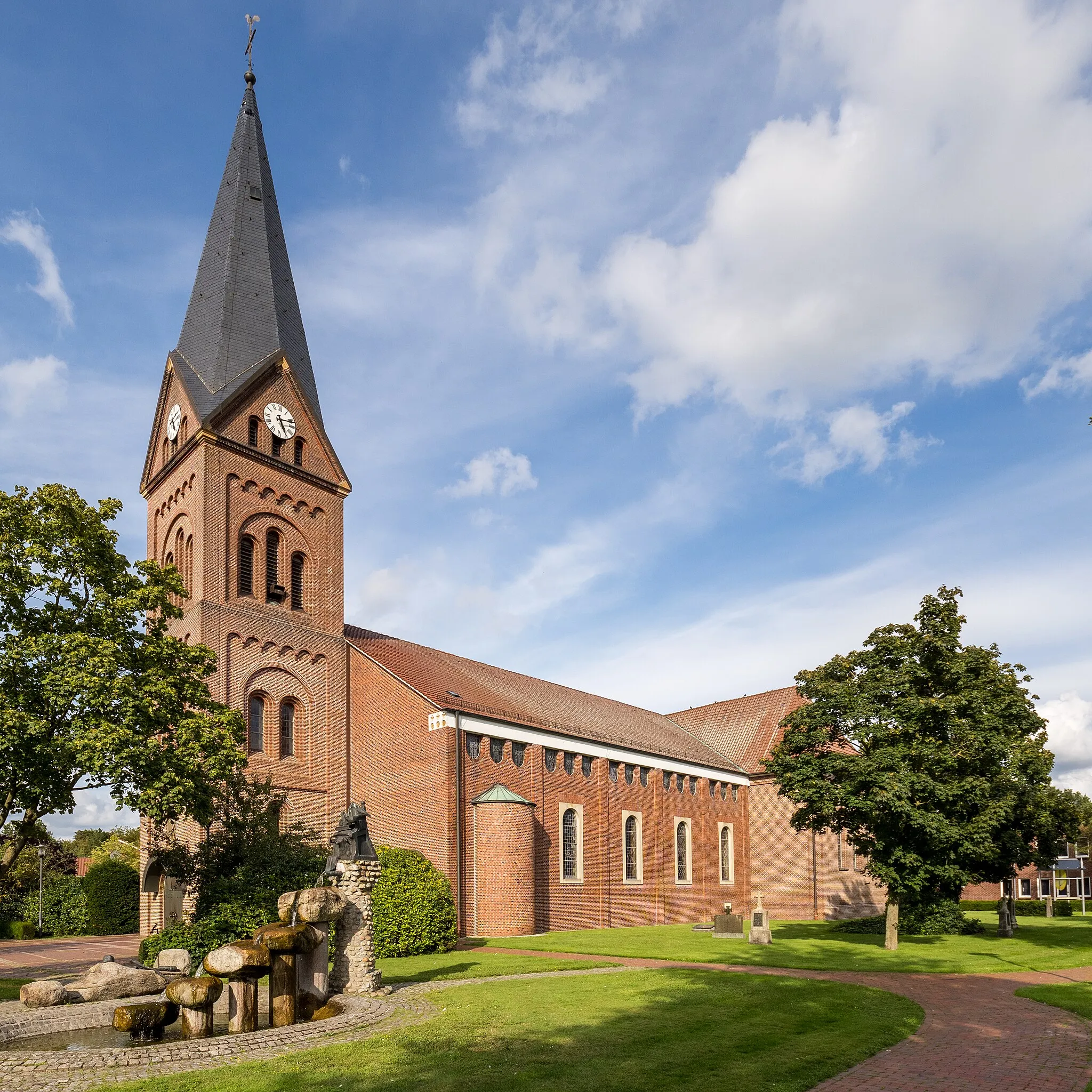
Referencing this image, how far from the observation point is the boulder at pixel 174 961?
20.6 meters

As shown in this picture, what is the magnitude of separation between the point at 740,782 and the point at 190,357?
1287 inches

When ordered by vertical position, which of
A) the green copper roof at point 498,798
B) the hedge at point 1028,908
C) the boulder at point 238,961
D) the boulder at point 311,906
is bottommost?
the hedge at point 1028,908

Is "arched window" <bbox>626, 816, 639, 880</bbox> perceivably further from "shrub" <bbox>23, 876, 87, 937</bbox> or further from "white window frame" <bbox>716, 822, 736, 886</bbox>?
"shrub" <bbox>23, 876, 87, 937</bbox>

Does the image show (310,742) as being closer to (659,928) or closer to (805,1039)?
(659,928)

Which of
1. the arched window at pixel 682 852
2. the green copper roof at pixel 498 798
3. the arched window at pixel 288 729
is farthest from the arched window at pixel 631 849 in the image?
the arched window at pixel 288 729

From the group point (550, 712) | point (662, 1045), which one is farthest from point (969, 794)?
point (550, 712)

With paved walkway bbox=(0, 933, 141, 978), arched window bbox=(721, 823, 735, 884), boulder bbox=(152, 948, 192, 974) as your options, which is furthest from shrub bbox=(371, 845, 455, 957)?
arched window bbox=(721, 823, 735, 884)

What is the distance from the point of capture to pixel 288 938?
15078 mm

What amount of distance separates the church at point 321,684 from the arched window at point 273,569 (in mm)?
72

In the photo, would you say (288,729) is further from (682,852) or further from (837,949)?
(682,852)

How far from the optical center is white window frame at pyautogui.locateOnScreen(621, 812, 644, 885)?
3981 cm

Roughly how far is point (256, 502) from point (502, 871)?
49.8ft

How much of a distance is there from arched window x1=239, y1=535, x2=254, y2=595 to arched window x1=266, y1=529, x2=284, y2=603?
0.57m

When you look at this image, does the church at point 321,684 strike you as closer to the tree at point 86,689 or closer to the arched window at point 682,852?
the arched window at point 682,852
